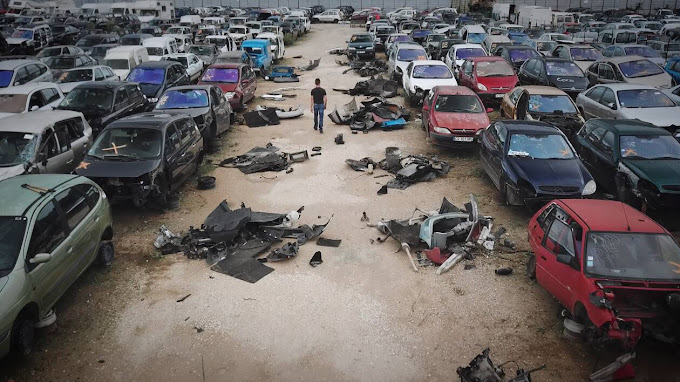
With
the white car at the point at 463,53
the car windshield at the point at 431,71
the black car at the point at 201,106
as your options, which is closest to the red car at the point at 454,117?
the car windshield at the point at 431,71

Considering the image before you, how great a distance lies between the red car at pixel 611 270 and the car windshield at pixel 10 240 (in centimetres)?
693

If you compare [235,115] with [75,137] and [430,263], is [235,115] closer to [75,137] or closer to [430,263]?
[75,137]

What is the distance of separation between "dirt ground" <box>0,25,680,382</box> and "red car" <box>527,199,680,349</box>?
1.79ft

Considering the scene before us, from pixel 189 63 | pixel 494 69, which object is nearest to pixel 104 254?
pixel 494 69

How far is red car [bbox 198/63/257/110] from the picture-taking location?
62.7 ft

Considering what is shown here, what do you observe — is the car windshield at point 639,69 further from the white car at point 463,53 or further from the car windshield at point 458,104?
the car windshield at point 458,104

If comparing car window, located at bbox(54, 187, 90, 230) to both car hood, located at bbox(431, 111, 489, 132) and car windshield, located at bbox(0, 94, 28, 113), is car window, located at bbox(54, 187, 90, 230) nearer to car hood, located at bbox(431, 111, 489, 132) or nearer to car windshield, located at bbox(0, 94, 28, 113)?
car windshield, located at bbox(0, 94, 28, 113)

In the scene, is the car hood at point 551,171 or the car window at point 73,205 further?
the car hood at point 551,171

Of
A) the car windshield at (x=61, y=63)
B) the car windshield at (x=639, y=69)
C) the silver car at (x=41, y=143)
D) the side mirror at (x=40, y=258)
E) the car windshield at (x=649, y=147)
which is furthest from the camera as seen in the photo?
the car windshield at (x=61, y=63)

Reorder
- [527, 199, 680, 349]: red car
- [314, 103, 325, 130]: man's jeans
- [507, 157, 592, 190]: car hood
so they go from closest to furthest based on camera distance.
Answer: [527, 199, 680, 349]: red car
[507, 157, 592, 190]: car hood
[314, 103, 325, 130]: man's jeans

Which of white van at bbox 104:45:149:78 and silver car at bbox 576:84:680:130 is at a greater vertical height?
white van at bbox 104:45:149:78

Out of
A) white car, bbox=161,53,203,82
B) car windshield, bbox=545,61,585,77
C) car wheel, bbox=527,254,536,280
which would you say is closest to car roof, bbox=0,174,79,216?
car wheel, bbox=527,254,536,280

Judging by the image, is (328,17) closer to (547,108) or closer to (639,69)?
(639,69)

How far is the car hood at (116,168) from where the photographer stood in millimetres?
10070
